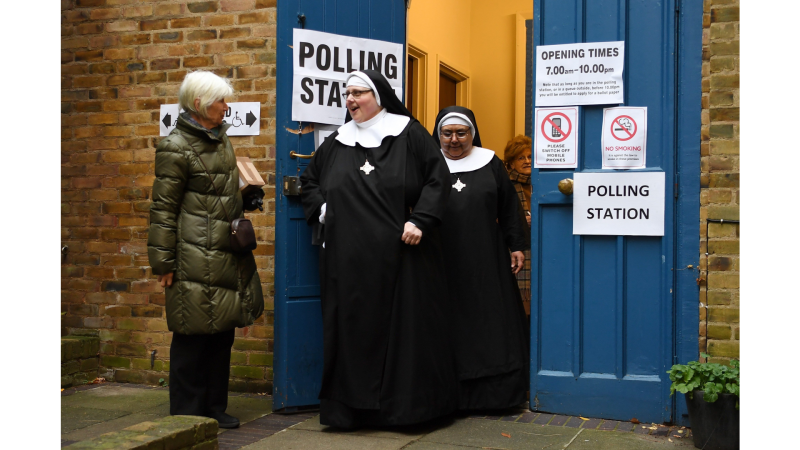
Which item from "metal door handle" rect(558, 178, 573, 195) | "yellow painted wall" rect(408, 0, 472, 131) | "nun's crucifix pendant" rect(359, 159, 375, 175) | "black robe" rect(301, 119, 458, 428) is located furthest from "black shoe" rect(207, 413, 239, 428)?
"yellow painted wall" rect(408, 0, 472, 131)

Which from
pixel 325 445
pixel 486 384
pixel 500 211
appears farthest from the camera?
pixel 500 211

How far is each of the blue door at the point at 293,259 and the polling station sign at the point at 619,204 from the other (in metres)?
1.56

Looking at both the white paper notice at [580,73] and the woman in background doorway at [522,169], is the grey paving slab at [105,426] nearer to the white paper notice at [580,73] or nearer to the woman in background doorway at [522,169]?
the woman in background doorway at [522,169]

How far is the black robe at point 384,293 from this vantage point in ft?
13.8

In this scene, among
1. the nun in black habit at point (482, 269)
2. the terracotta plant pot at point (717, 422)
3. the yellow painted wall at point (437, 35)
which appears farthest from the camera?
the yellow painted wall at point (437, 35)

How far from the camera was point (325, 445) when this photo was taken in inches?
157

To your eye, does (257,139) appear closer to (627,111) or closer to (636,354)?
(627,111)

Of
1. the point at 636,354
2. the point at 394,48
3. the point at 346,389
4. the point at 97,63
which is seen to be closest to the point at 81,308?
the point at 97,63

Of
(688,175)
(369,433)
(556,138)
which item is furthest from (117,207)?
(688,175)

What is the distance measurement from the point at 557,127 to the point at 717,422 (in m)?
1.78

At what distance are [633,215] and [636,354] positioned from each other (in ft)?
2.51

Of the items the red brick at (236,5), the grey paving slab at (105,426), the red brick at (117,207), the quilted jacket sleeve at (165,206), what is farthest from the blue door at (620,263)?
the red brick at (117,207)

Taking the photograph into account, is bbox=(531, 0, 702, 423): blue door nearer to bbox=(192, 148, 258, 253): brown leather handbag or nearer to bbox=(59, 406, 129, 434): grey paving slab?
bbox=(192, 148, 258, 253): brown leather handbag

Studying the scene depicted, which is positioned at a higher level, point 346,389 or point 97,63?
point 97,63
